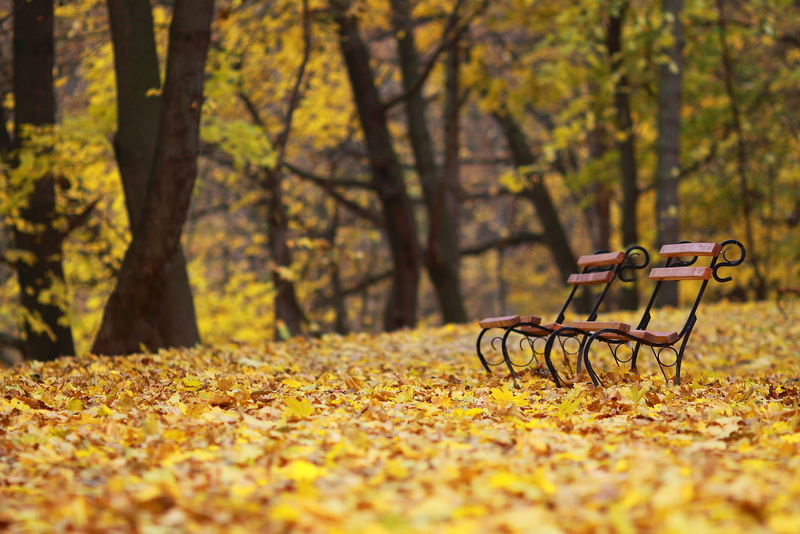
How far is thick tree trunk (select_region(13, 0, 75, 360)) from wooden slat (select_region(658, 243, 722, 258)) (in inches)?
279

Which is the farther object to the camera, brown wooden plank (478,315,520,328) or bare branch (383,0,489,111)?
bare branch (383,0,489,111)

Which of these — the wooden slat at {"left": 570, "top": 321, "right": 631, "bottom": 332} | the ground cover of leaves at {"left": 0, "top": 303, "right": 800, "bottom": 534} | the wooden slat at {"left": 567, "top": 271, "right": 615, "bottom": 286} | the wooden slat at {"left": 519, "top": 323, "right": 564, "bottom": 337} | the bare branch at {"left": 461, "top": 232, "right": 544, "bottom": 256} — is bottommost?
the ground cover of leaves at {"left": 0, "top": 303, "right": 800, "bottom": 534}

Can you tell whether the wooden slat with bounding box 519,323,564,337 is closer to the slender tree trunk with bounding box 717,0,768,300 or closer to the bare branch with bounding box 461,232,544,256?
the slender tree trunk with bounding box 717,0,768,300

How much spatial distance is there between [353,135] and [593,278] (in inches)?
409

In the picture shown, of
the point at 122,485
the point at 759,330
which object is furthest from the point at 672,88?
the point at 122,485

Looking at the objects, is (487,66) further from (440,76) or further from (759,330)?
(759,330)

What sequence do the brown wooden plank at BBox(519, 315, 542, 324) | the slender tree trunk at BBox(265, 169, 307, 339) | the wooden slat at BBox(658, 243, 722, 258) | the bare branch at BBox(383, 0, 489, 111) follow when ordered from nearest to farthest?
the wooden slat at BBox(658, 243, 722, 258)
the brown wooden plank at BBox(519, 315, 542, 324)
the slender tree trunk at BBox(265, 169, 307, 339)
the bare branch at BBox(383, 0, 489, 111)

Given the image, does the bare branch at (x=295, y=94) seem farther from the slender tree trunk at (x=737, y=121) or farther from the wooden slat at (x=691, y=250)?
the slender tree trunk at (x=737, y=121)

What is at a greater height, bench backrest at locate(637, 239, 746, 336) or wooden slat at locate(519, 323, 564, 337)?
bench backrest at locate(637, 239, 746, 336)

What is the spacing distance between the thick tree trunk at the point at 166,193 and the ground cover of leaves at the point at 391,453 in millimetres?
1645

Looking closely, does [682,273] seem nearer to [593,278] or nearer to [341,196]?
[593,278]

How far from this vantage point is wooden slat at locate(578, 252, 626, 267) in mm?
6049

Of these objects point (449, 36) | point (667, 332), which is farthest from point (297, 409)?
point (449, 36)

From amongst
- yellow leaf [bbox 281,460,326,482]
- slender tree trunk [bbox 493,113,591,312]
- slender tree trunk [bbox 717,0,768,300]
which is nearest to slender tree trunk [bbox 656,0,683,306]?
slender tree trunk [bbox 717,0,768,300]
